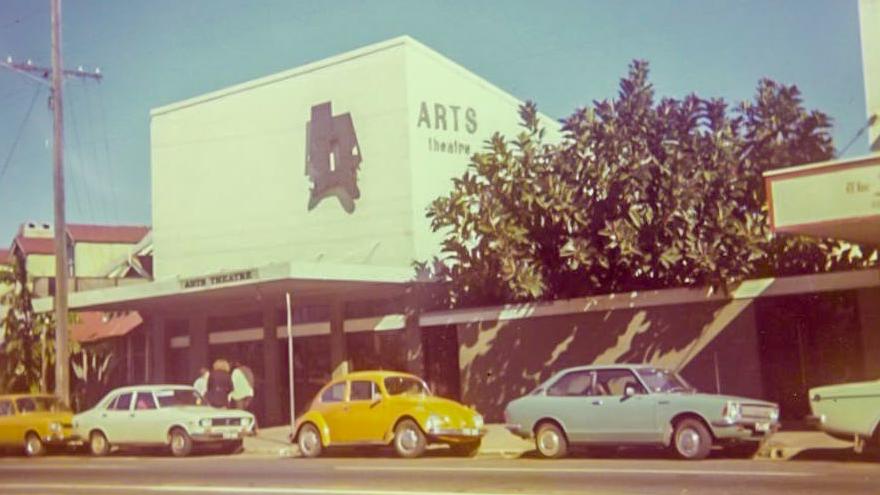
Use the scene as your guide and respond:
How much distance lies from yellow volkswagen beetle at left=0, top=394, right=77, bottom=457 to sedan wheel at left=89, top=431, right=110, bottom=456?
1024mm

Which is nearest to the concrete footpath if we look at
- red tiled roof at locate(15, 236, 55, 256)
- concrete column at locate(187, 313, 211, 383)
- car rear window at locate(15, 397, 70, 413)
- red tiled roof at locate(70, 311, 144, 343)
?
car rear window at locate(15, 397, 70, 413)

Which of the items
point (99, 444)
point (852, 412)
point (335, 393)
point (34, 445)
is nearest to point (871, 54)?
point (852, 412)

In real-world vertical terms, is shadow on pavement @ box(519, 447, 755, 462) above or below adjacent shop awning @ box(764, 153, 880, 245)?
below

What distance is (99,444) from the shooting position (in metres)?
22.5

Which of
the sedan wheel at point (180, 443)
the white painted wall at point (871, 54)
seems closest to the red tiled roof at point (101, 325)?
the sedan wheel at point (180, 443)

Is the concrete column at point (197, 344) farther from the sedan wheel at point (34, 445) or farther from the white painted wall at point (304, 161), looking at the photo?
the sedan wheel at point (34, 445)

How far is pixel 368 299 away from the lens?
27.9m

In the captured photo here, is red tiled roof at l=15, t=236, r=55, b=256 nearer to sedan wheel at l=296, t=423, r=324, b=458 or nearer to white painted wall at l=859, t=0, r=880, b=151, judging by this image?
sedan wheel at l=296, t=423, r=324, b=458

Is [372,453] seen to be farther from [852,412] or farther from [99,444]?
[852,412]

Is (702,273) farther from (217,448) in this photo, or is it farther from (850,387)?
(217,448)

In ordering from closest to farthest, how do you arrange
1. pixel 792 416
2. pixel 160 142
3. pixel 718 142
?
pixel 792 416
pixel 718 142
pixel 160 142

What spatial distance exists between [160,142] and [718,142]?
722 inches

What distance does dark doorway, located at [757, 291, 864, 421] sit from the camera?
66.3ft

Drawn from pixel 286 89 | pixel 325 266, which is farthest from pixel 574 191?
pixel 286 89
